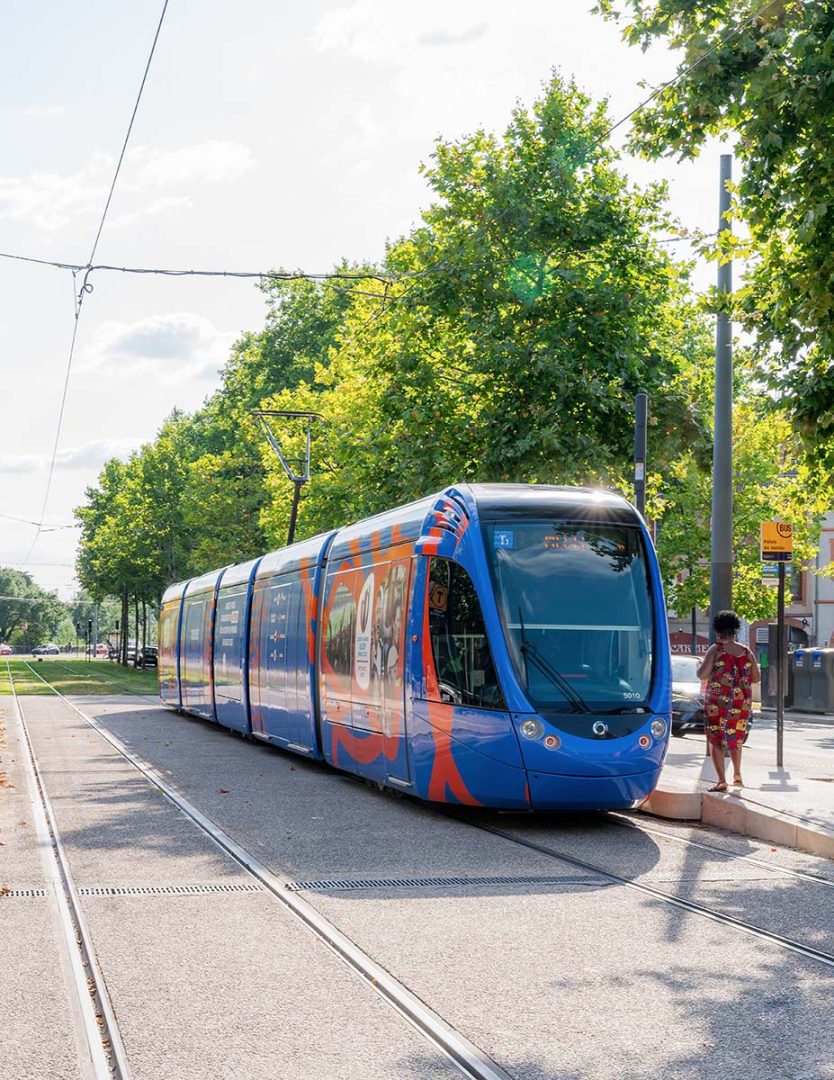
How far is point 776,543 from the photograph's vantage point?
52.9 ft

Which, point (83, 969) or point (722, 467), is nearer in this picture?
point (83, 969)

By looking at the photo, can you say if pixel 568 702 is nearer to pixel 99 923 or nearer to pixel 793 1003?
pixel 99 923

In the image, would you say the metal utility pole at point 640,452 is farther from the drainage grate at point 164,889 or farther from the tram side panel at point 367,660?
the drainage grate at point 164,889

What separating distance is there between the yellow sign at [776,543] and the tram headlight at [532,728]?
566 centimetres

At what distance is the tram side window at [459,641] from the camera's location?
11656 millimetres

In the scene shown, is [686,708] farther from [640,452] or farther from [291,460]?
[291,460]

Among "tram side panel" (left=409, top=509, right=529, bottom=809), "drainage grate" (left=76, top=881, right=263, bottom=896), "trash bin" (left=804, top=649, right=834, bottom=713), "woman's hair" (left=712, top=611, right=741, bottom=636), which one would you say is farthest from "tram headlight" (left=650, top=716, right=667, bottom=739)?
"trash bin" (left=804, top=649, right=834, bottom=713)

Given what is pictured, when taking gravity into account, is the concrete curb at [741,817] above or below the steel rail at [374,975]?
above

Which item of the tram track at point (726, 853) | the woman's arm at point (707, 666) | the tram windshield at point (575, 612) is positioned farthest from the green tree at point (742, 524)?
the tram windshield at point (575, 612)

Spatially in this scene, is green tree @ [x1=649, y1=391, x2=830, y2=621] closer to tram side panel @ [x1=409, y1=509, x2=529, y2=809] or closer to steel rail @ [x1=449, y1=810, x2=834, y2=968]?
tram side panel @ [x1=409, y1=509, x2=529, y2=809]

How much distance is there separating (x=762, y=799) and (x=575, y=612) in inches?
94.8

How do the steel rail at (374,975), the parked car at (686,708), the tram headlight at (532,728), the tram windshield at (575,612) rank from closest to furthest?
the steel rail at (374,975) < the tram headlight at (532,728) < the tram windshield at (575,612) < the parked car at (686,708)

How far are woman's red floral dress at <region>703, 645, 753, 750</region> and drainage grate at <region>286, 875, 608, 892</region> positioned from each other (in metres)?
3.94

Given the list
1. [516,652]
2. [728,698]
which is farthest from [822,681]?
[516,652]
